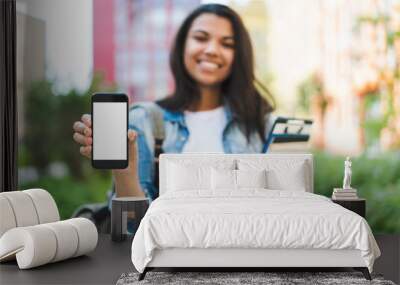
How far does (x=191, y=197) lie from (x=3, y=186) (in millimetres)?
2491

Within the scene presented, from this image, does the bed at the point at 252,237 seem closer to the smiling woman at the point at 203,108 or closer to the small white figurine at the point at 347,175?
the small white figurine at the point at 347,175

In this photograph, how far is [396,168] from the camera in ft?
24.7

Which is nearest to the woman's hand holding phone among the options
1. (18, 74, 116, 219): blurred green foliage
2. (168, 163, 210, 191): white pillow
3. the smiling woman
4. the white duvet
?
the smiling woman

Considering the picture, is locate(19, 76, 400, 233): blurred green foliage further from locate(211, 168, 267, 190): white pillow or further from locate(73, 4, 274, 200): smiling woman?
locate(211, 168, 267, 190): white pillow

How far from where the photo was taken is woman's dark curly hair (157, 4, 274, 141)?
24.7ft

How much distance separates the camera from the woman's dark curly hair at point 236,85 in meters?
7.52

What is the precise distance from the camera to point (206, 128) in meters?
7.50

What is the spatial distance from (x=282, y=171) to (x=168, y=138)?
1403 mm

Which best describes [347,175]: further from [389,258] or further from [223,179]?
[223,179]

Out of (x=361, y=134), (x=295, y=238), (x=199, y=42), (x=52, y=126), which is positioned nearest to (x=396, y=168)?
(x=361, y=134)

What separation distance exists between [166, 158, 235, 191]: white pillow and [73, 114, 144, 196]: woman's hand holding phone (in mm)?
592

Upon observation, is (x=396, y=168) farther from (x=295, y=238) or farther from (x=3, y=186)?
(x=3, y=186)

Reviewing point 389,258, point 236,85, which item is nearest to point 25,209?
point 236,85

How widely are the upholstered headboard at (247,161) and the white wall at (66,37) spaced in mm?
1409
